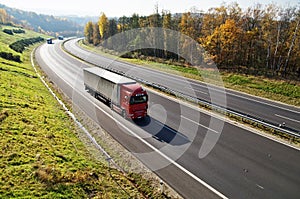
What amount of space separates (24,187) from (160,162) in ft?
28.8

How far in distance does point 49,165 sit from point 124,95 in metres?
10.8

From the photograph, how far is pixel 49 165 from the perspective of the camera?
12414 mm

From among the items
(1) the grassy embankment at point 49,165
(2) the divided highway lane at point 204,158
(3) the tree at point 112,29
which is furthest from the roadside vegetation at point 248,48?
(3) the tree at point 112,29

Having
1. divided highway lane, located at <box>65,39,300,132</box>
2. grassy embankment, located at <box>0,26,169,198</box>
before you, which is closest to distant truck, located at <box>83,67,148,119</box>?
grassy embankment, located at <box>0,26,169,198</box>

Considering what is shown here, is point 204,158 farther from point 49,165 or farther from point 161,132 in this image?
point 49,165

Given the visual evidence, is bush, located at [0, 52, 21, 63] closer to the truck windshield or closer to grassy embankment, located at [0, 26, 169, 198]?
grassy embankment, located at [0, 26, 169, 198]

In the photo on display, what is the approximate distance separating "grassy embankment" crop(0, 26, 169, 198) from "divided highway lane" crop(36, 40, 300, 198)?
2.56 metres

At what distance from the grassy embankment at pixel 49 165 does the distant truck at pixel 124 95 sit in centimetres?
520

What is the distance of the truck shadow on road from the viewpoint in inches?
734

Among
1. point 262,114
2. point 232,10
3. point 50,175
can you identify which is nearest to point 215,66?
point 232,10

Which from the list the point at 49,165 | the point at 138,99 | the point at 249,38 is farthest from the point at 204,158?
the point at 249,38

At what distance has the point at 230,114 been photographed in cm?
2408

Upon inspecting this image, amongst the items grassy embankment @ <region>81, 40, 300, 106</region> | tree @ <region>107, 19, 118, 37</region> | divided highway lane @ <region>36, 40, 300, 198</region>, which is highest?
tree @ <region>107, 19, 118, 37</region>

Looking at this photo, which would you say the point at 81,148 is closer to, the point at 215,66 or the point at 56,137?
the point at 56,137
